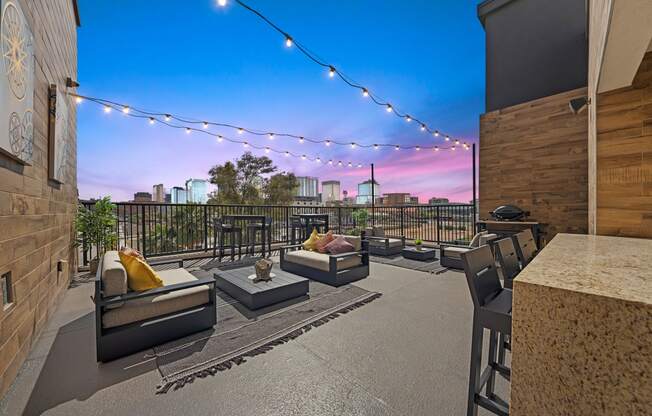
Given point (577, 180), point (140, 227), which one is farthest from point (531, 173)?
point (140, 227)

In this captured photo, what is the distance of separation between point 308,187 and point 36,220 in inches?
489

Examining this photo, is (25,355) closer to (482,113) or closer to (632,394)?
(632,394)

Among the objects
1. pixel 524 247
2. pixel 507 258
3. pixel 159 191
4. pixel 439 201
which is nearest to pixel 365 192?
pixel 439 201

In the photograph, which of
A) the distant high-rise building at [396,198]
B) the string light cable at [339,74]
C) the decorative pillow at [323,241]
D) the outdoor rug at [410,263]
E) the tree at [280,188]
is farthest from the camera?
the tree at [280,188]

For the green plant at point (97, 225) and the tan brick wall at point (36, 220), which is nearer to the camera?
the tan brick wall at point (36, 220)

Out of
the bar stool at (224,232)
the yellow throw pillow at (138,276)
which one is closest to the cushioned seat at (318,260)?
the bar stool at (224,232)

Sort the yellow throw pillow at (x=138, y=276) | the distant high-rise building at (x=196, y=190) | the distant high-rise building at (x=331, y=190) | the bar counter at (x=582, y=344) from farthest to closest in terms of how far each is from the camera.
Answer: the distant high-rise building at (x=331, y=190) → the distant high-rise building at (x=196, y=190) → the yellow throw pillow at (x=138, y=276) → the bar counter at (x=582, y=344)

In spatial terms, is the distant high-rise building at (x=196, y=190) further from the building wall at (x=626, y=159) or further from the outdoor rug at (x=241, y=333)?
the building wall at (x=626, y=159)

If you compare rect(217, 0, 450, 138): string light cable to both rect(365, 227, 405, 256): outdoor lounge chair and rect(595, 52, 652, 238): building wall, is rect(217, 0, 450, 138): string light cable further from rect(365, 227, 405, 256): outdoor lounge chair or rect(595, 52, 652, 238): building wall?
rect(595, 52, 652, 238): building wall

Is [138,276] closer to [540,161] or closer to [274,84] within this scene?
[274,84]

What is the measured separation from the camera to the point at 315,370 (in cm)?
177

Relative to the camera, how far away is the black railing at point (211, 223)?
4953 millimetres

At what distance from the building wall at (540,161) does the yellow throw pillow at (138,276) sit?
6.26 metres

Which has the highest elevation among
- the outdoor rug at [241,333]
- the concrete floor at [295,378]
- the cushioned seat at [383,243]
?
the cushioned seat at [383,243]
